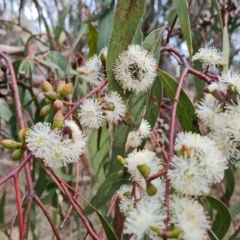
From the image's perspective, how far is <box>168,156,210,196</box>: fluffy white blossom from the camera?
0.58m

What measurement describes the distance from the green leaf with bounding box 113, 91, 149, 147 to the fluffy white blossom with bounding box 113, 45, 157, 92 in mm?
67

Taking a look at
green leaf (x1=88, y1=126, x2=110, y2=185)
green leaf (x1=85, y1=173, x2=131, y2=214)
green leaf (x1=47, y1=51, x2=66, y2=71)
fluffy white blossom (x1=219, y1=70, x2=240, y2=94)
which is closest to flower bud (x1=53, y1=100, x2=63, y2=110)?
fluffy white blossom (x1=219, y1=70, x2=240, y2=94)

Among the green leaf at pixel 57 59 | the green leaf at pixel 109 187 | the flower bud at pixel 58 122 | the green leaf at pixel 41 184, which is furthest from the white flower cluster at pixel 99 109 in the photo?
the green leaf at pixel 57 59

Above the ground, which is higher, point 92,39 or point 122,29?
point 122,29

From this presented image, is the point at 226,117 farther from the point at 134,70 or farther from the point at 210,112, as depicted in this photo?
the point at 134,70

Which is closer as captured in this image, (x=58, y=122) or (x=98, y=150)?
(x=58, y=122)

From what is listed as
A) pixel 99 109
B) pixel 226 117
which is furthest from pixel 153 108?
pixel 226 117

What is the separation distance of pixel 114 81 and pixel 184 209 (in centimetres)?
31

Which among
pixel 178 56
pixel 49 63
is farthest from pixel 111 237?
pixel 49 63

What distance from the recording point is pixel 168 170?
1.96 feet

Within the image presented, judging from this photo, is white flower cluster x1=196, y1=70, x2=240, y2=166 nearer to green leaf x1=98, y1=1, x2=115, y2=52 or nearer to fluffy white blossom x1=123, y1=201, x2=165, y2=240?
fluffy white blossom x1=123, y1=201, x2=165, y2=240

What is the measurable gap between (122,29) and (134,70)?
0.10m

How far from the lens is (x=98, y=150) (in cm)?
139

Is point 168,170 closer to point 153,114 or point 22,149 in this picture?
point 22,149
